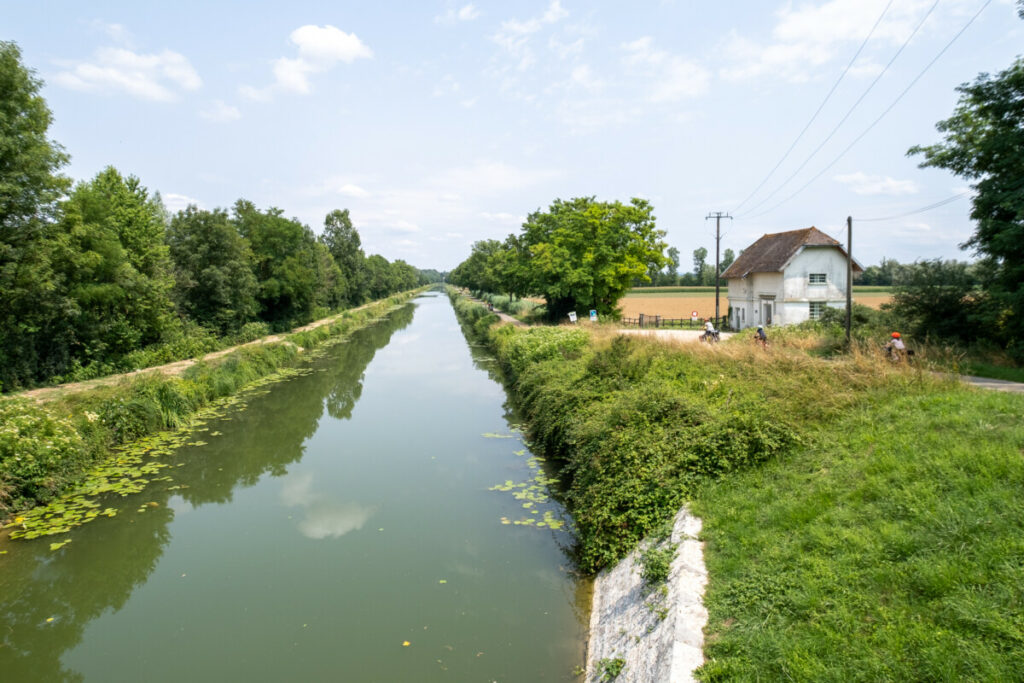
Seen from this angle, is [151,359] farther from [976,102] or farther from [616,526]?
[976,102]

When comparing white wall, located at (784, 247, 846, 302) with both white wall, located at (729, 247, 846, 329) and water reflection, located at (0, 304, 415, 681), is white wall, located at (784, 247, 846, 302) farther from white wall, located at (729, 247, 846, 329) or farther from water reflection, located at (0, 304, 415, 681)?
water reflection, located at (0, 304, 415, 681)

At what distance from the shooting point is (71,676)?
19.1 feet

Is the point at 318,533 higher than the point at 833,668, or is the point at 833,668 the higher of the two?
the point at 833,668

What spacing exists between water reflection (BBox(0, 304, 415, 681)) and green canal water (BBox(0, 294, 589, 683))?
0.10 ft

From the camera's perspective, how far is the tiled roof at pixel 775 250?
28.3 meters

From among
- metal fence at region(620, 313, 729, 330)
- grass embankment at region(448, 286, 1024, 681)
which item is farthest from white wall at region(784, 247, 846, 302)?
grass embankment at region(448, 286, 1024, 681)

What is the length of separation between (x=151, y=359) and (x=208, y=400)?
586 cm

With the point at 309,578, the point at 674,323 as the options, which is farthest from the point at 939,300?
the point at 309,578

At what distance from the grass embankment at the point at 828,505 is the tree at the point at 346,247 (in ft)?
183

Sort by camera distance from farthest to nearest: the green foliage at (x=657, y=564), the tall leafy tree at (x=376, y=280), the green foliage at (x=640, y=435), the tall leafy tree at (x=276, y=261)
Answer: the tall leafy tree at (x=376, y=280)
the tall leafy tree at (x=276, y=261)
the green foliage at (x=640, y=435)
the green foliage at (x=657, y=564)

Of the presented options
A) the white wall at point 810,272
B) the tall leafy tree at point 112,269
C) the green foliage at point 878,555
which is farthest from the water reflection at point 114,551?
the white wall at point 810,272

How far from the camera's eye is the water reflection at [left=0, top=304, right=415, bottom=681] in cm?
640

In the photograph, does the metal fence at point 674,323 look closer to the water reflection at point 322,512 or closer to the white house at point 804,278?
the white house at point 804,278

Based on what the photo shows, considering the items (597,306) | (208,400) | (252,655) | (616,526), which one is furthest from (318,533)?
(597,306)
